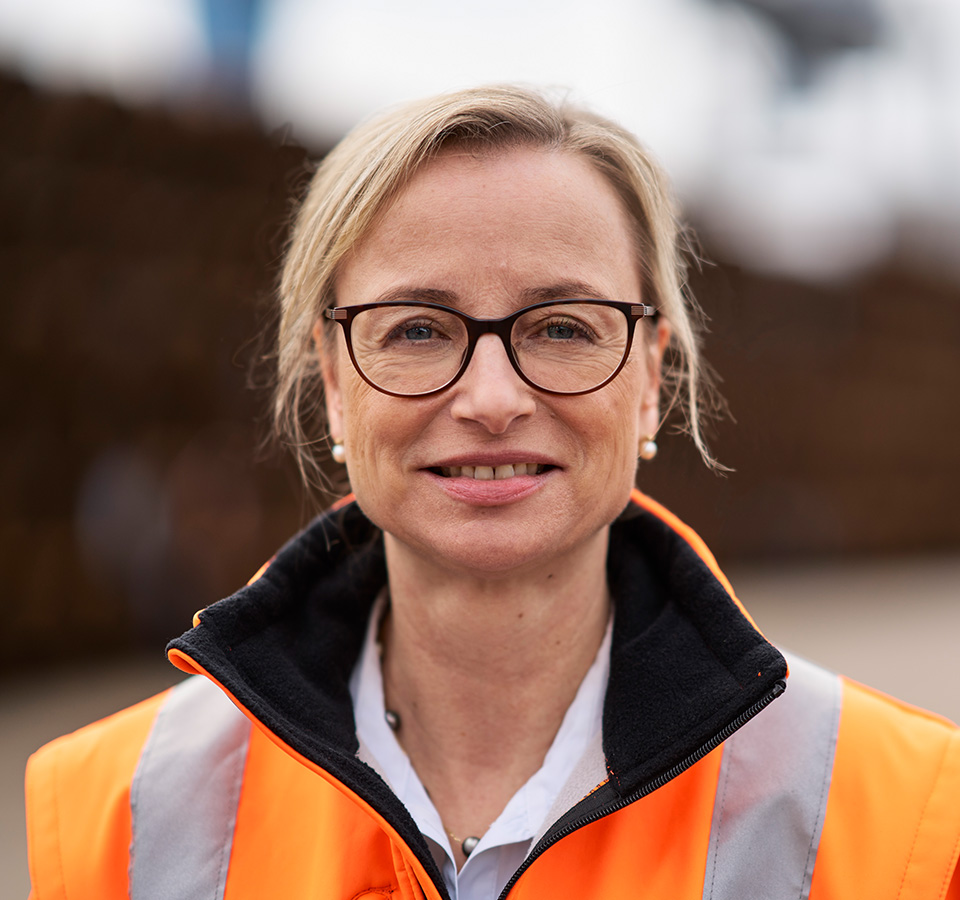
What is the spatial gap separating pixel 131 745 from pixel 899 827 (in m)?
1.44

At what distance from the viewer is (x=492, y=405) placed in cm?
153

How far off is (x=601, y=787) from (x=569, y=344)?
0.80 meters

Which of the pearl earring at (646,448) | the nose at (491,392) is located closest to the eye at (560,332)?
the nose at (491,392)

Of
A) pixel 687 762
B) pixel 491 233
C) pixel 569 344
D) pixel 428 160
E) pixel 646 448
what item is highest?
pixel 428 160

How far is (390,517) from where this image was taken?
1.66m

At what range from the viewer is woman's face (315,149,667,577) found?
158 cm

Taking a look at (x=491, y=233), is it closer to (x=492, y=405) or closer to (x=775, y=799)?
(x=492, y=405)

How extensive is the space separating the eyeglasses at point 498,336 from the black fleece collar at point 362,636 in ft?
1.67

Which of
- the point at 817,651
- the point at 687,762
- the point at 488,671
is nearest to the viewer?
the point at 687,762

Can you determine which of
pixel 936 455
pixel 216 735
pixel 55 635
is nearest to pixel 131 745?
pixel 216 735

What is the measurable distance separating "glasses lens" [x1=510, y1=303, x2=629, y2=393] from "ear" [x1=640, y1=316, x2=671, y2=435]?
0.66 feet

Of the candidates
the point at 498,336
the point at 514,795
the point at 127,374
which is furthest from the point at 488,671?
the point at 127,374

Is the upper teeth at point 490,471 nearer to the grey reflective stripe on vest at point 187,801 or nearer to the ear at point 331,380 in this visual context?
the ear at point 331,380

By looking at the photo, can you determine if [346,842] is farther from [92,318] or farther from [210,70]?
[210,70]
